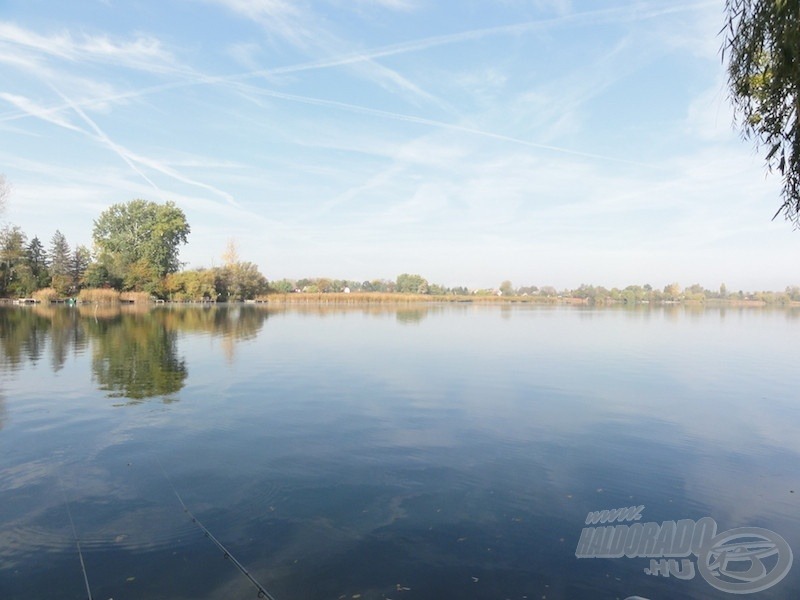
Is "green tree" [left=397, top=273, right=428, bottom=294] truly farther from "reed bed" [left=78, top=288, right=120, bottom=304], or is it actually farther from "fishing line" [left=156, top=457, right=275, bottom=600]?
"fishing line" [left=156, top=457, right=275, bottom=600]

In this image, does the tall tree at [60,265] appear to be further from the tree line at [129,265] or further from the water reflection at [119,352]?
the water reflection at [119,352]

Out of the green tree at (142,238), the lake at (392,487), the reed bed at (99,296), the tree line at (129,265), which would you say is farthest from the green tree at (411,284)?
the lake at (392,487)

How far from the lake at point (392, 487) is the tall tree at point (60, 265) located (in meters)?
72.6

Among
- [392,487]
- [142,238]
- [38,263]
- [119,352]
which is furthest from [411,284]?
[392,487]

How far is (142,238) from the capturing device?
8719cm

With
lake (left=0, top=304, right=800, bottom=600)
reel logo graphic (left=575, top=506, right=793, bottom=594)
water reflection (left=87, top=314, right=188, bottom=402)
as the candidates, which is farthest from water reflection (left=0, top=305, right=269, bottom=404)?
reel logo graphic (left=575, top=506, right=793, bottom=594)

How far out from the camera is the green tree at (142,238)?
8206 cm

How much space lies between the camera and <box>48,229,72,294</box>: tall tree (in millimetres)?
76188

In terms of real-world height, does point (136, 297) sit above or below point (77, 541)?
above

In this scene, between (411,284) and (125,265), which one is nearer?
(125,265)

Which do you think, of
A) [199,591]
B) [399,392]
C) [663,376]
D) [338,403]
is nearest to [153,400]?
[338,403]

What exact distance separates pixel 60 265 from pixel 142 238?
13330mm

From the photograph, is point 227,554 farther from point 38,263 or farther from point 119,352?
point 38,263

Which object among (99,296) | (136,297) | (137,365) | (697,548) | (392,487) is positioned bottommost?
(697,548)
